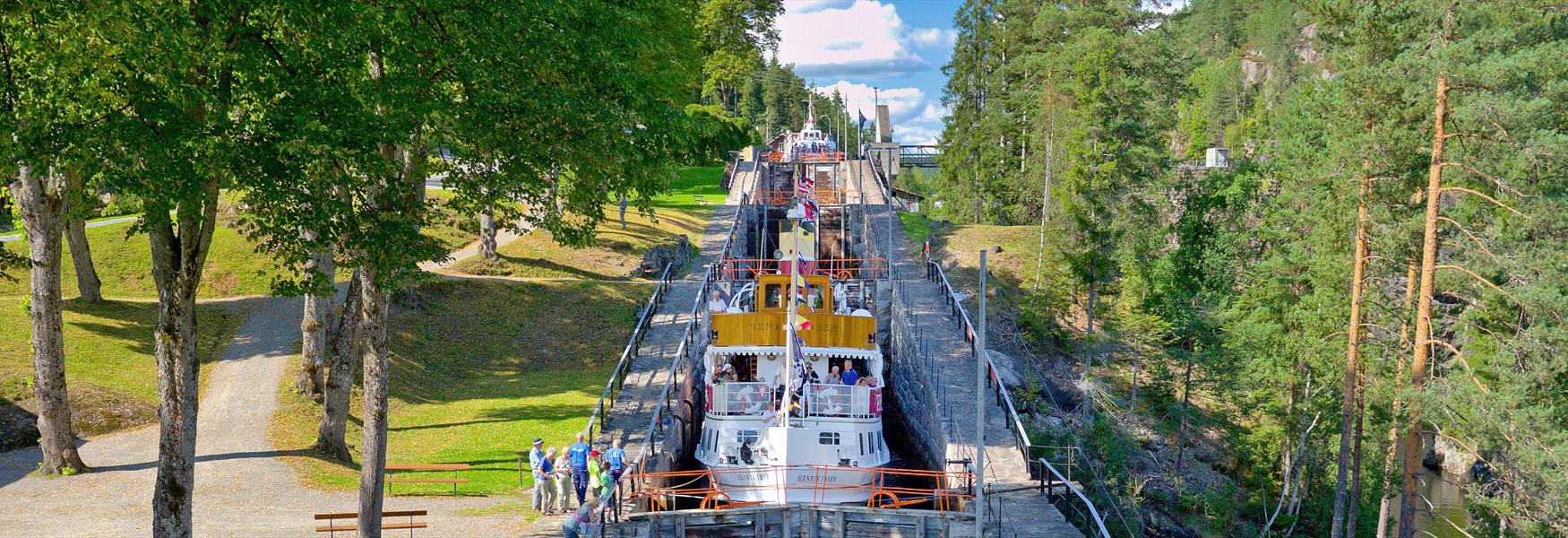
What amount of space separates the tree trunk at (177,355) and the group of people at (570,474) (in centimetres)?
600

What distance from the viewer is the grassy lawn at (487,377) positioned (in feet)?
76.0

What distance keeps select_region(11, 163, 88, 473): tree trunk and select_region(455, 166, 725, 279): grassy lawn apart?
14452 millimetres

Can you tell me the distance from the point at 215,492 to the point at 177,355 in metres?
6.99

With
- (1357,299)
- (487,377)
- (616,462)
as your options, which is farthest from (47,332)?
(1357,299)

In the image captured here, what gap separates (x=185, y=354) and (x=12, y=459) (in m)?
11.1

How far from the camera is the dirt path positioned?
695 inches

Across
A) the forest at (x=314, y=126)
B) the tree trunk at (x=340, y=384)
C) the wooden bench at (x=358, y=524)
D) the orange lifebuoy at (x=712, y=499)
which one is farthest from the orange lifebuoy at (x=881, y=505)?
the tree trunk at (x=340, y=384)

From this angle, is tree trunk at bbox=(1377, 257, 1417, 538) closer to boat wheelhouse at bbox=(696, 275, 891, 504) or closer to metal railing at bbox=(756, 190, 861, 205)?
boat wheelhouse at bbox=(696, 275, 891, 504)

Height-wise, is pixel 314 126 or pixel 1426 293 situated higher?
pixel 314 126

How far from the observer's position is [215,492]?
19.7m

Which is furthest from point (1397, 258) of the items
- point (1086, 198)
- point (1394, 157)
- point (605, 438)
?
point (605, 438)

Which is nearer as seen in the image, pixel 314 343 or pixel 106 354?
pixel 314 343

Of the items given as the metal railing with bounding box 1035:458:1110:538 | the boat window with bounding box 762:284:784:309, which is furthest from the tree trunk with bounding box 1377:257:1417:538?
the boat window with bounding box 762:284:784:309

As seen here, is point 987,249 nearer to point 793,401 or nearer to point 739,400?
point 739,400
